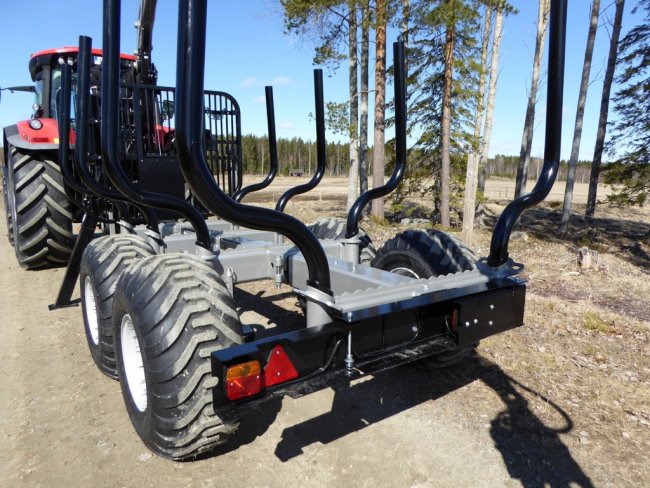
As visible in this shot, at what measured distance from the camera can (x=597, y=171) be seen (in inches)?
513

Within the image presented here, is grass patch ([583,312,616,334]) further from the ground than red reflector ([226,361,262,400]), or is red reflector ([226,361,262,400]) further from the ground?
red reflector ([226,361,262,400])

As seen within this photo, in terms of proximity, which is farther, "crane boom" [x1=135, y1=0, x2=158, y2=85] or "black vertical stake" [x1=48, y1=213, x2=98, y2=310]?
"crane boom" [x1=135, y1=0, x2=158, y2=85]

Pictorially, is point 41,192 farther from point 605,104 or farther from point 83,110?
point 605,104

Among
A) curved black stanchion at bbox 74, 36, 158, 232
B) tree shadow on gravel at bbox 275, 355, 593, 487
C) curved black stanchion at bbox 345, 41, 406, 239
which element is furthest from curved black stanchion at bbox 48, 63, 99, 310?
tree shadow on gravel at bbox 275, 355, 593, 487

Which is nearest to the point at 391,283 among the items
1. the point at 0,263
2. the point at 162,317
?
the point at 162,317

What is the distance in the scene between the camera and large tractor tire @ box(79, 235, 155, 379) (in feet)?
10.8

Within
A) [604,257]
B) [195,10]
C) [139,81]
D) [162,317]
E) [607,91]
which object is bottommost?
[604,257]

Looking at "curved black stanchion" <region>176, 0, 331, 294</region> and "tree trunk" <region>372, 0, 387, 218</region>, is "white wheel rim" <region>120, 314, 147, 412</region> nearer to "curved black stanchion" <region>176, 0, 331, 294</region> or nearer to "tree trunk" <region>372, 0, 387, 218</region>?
"curved black stanchion" <region>176, 0, 331, 294</region>

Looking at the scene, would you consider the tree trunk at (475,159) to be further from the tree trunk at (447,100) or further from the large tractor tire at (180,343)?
the large tractor tire at (180,343)

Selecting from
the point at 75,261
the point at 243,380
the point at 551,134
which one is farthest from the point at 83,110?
the point at 551,134

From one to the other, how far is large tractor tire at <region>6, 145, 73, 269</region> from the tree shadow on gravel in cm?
536

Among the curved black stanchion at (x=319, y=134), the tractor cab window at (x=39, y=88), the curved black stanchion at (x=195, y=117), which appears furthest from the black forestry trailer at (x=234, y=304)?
the tractor cab window at (x=39, y=88)

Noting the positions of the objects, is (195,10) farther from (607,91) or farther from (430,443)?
(607,91)

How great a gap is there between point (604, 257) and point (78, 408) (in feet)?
35.9
